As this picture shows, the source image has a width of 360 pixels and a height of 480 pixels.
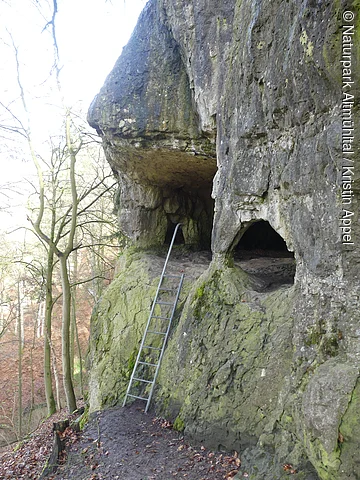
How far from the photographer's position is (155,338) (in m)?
7.41

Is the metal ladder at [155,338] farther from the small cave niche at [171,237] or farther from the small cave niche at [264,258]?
the small cave niche at [171,237]

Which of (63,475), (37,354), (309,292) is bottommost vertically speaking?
(37,354)

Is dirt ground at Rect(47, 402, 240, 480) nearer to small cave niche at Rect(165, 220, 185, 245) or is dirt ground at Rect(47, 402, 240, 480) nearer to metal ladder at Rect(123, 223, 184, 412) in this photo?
metal ladder at Rect(123, 223, 184, 412)

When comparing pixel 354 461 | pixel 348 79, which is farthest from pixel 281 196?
pixel 354 461

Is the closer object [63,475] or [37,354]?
[63,475]

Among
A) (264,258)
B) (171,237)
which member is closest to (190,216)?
(171,237)

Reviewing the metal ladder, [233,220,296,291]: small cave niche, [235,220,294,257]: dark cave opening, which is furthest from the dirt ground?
[235,220,294,257]: dark cave opening

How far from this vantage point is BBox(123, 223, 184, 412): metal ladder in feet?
22.7

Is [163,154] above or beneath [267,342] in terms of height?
above

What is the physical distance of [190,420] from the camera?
5.68 m

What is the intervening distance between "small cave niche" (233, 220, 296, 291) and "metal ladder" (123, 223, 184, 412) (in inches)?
63.0

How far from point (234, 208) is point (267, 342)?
2.23m

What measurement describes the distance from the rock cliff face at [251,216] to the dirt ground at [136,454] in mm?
252

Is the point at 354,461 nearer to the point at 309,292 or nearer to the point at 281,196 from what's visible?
the point at 309,292
